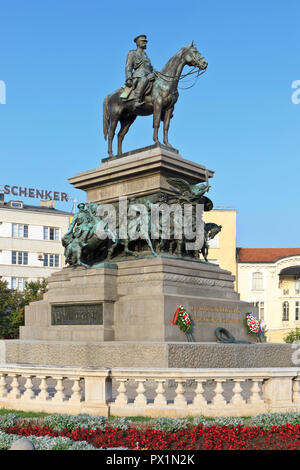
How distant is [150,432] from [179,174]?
12099mm

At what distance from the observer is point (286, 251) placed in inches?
2987

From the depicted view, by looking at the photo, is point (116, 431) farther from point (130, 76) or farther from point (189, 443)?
point (130, 76)

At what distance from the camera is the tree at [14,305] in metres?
48.0

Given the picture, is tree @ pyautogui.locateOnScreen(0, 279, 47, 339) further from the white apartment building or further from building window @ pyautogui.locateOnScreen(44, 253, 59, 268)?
building window @ pyautogui.locateOnScreen(44, 253, 59, 268)

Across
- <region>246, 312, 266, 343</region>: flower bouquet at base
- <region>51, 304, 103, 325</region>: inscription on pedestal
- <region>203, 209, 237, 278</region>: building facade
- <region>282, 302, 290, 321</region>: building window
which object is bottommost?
<region>282, 302, 290, 321</region>: building window

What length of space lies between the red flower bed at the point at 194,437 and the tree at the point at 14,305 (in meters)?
39.4

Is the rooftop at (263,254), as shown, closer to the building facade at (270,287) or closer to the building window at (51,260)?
the building facade at (270,287)

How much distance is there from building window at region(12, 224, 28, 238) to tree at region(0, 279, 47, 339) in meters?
15.5

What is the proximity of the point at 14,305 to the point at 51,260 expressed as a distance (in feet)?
66.8

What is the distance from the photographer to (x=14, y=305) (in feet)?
177

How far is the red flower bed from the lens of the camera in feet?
27.4

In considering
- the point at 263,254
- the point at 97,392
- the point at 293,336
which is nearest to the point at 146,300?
the point at 97,392

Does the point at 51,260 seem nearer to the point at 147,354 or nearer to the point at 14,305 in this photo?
the point at 14,305

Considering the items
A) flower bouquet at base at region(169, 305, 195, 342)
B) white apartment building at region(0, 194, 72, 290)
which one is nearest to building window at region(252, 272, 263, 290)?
white apartment building at region(0, 194, 72, 290)
